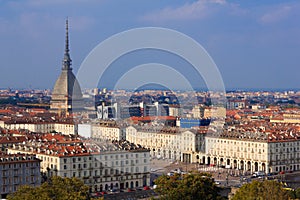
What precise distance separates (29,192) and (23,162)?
23.5 ft

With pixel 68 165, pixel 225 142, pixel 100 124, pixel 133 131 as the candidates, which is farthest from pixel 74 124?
pixel 68 165

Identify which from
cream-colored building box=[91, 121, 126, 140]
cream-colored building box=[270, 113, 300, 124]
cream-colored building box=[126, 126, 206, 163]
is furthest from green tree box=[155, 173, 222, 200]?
cream-colored building box=[270, 113, 300, 124]

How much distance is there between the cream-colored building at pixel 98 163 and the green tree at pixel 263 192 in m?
9.20

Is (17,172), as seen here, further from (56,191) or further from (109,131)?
(109,131)

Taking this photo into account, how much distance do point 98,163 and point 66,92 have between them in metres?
46.4

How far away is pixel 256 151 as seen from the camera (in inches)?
1478

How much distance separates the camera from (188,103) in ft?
251

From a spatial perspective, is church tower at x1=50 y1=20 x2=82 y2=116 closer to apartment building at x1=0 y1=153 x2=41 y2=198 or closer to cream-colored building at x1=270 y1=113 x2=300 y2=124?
cream-colored building at x1=270 y1=113 x2=300 y2=124

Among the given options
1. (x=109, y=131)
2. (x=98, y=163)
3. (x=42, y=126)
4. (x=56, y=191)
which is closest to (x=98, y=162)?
(x=98, y=163)

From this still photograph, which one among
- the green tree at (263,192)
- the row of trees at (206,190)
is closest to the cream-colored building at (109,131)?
the row of trees at (206,190)

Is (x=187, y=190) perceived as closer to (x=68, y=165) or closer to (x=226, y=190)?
(x=226, y=190)

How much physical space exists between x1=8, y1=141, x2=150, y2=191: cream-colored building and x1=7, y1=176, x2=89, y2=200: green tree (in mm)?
6784

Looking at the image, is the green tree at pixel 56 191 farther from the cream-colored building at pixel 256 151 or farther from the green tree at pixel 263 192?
the cream-colored building at pixel 256 151

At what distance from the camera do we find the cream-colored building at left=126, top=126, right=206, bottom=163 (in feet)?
136
